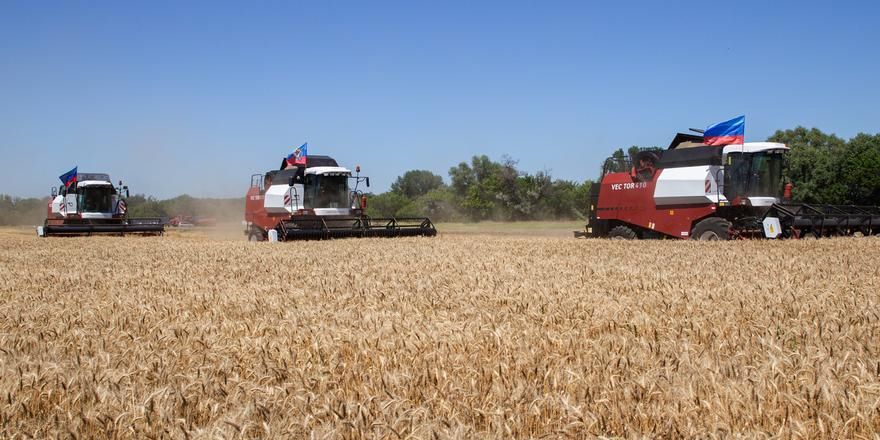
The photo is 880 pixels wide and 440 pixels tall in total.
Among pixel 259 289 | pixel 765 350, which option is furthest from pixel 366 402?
pixel 259 289

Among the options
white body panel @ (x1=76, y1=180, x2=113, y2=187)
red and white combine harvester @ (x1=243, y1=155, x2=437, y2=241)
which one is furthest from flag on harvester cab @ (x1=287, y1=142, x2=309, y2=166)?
→ white body panel @ (x1=76, y1=180, x2=113, y2=187)

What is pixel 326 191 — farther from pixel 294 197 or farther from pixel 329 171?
pixel 294 197

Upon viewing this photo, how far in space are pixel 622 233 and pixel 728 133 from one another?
4.22 m

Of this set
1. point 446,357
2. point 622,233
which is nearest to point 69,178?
point 622,233

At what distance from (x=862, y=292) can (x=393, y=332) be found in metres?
5.59

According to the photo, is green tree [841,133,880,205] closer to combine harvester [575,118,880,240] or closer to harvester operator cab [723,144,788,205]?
combine harvester [575,118,880,240]

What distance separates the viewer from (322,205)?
26.2m

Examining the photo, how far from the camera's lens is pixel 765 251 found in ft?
49.3

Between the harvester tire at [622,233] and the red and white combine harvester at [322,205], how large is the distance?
6138mm

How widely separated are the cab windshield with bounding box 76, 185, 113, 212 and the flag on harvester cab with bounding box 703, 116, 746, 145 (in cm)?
2554

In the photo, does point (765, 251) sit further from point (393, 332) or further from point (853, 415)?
point (853, 415)

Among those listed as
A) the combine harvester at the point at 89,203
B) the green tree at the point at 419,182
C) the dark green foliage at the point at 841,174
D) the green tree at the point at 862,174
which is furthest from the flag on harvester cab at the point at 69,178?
the green tree at the point at 419,182

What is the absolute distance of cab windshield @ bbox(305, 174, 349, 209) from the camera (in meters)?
25.9

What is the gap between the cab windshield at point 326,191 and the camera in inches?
1021
